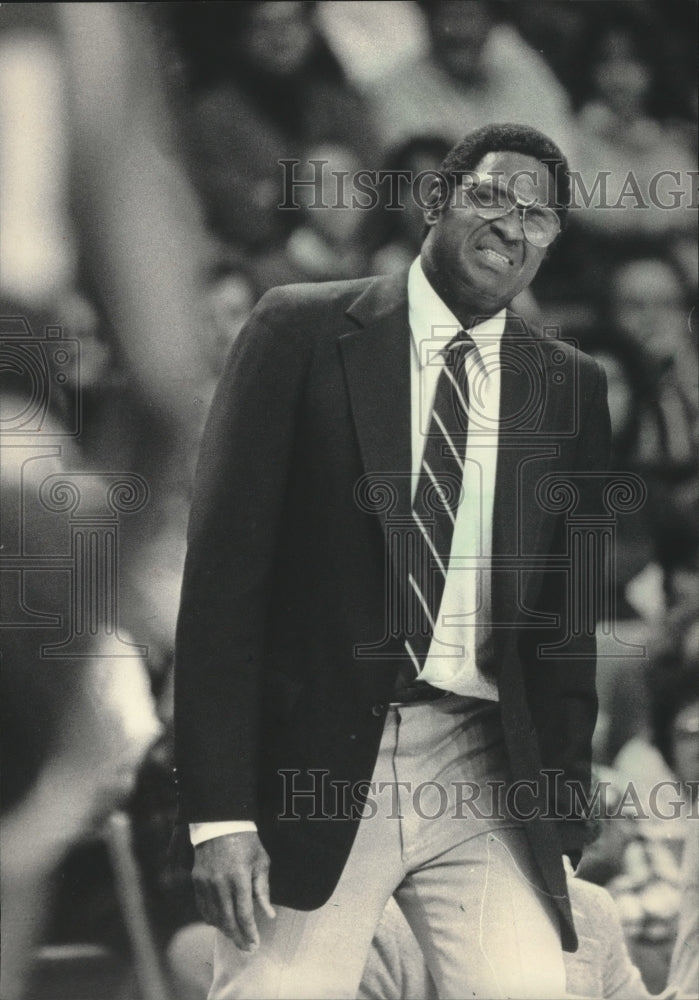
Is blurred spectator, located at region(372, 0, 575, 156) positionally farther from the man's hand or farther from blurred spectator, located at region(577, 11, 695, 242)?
the man's hand

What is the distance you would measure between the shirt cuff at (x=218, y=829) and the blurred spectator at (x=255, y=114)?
1.41 m

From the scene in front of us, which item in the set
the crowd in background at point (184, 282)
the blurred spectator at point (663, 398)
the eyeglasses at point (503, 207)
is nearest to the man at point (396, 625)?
the eyeglasses at point (503, 207)

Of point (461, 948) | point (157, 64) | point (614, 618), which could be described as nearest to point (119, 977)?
point (461, 948)

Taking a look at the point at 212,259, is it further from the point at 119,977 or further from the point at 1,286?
the point at 119,977

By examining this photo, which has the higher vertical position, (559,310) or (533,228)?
(533,228)

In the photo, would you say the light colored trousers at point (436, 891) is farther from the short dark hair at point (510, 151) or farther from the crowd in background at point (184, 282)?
the short dark hair at point (510, 151)

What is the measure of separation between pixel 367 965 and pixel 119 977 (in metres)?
0.63

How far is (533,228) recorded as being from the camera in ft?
9.67

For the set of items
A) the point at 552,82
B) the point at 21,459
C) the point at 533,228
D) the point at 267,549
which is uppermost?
the point at 552,82

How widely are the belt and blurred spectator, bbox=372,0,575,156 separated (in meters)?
1.33

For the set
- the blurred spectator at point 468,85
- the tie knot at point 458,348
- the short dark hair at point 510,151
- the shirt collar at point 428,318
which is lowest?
the tie knot at point 458,348

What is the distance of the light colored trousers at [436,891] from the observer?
9.20 ft

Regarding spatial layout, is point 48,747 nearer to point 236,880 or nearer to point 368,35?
point 236,880

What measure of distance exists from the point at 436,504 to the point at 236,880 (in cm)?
100
